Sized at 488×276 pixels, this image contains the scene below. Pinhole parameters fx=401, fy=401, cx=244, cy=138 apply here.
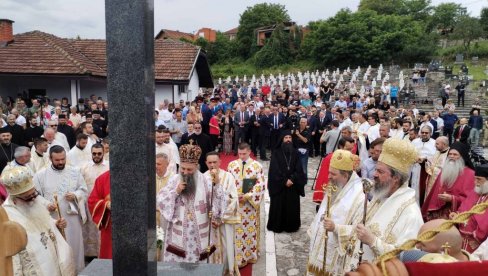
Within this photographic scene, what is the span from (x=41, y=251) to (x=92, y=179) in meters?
2.35

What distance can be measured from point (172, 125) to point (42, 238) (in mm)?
9061

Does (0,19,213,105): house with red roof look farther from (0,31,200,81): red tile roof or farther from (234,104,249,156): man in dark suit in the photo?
(234,104,249,156): man in dark suit

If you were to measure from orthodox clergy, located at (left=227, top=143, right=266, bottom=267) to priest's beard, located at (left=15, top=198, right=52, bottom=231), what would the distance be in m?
2.96

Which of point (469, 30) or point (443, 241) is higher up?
point (469, 30)

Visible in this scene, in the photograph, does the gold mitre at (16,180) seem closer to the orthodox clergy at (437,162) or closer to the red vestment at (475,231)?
the red vestment at (475,231)

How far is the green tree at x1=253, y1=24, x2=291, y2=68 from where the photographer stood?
56562mm

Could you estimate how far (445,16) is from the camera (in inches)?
2665

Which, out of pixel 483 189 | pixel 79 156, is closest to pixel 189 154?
pixel 483 189

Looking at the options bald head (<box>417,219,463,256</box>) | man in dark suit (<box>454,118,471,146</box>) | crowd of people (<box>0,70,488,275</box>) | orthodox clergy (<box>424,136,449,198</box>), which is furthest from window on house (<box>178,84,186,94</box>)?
bald head (<box>417,219,463,256</box>)

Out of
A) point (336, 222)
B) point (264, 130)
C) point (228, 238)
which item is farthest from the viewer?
point (264, 130)

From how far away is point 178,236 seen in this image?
15.0 ft

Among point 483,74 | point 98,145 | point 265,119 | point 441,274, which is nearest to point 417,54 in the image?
point 483,74

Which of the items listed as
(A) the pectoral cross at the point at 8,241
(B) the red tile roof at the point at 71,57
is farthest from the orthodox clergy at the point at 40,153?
(B) the red tile roof at the point at 71,57

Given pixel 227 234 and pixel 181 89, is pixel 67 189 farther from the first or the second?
pixel 181 89
